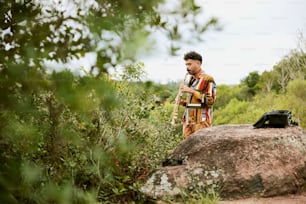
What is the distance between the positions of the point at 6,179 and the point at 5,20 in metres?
0.62

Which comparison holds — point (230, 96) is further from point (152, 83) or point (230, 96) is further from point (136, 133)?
point (152, 83)

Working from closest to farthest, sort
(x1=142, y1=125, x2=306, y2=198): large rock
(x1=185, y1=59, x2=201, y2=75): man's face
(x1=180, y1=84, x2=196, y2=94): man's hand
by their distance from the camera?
1. (x1=142, y1=125, x2=306, y2=198): large rock
2. (x1=180, y1=84, x2=196, y2=94): man's hand
3. (x1=185, y1=59, x2=201, y2=75): man's face

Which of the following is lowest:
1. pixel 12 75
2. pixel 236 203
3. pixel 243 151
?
pixel 236 203

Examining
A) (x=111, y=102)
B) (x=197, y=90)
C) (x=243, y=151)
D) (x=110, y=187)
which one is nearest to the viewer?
(x=111, y=102)

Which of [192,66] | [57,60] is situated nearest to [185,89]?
[192,66]

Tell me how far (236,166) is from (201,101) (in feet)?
4.03

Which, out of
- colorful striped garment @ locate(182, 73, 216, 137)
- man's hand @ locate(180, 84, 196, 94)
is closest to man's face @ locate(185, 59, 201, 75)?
colorful striped garment @ locate(182, 73, 216, 137)

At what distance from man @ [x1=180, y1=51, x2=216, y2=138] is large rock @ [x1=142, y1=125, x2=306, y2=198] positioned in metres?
0.47

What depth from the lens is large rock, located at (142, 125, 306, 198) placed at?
19.0 ft

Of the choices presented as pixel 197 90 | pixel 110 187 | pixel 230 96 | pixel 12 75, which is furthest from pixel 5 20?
pixel 230 96

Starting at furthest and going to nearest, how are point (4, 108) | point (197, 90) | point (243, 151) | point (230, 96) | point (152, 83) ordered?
point (230, 96) → point (197, 90) → point (243, 151) → point (152, 83) → point (4, 108)

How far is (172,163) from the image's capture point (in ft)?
21.0

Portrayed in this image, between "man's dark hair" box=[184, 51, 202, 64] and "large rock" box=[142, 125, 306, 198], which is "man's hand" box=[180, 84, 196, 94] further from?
"large rock" box=[142, 125, 306, 198]

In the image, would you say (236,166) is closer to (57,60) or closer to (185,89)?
(185,89)
